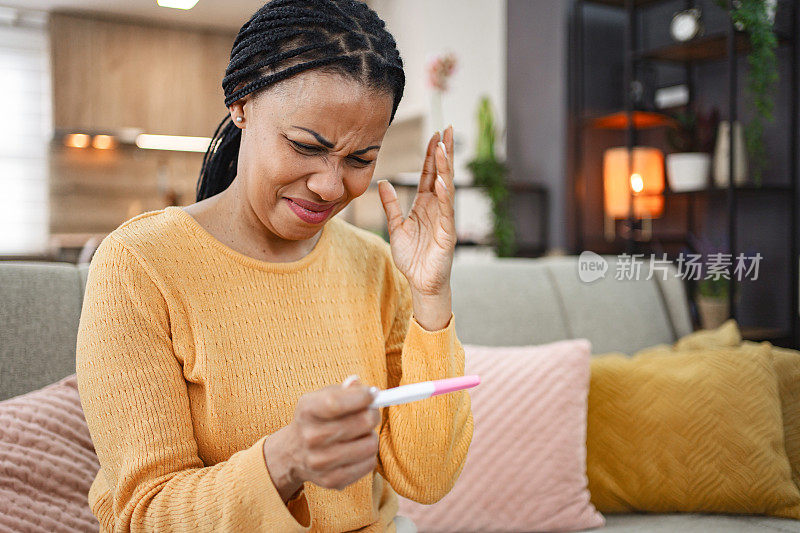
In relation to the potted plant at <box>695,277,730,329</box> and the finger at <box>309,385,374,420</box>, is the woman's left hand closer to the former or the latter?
the finger at <box>309,385,374,420</box>

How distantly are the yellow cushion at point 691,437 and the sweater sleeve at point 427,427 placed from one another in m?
0.60

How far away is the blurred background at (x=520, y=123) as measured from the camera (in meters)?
2.79

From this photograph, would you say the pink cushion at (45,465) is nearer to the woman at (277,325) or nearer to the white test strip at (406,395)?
the woman at (277,325)

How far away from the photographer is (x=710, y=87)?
10.6 ft

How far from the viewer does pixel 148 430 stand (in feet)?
2.39

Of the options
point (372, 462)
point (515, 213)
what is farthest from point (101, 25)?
point (372, 462)

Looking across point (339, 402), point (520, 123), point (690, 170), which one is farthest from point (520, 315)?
point (520, 123)

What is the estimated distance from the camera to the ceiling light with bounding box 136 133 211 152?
18.0 ft

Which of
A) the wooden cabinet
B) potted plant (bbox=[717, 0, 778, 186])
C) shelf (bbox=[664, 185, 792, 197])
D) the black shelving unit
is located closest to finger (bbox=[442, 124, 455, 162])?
potted plant (bbox=[717, 0, 778, 186])

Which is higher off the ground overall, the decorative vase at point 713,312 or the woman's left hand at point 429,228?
the woman's left hand at point 429,228

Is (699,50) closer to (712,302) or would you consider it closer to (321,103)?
(712,302)

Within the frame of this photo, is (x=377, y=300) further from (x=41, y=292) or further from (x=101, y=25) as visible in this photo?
(x=101, y=25)

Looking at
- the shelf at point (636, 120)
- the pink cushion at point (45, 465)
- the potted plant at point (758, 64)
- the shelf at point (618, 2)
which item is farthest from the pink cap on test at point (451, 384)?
the shelf at point (618, 2)

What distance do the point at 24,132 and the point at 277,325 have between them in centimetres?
513
